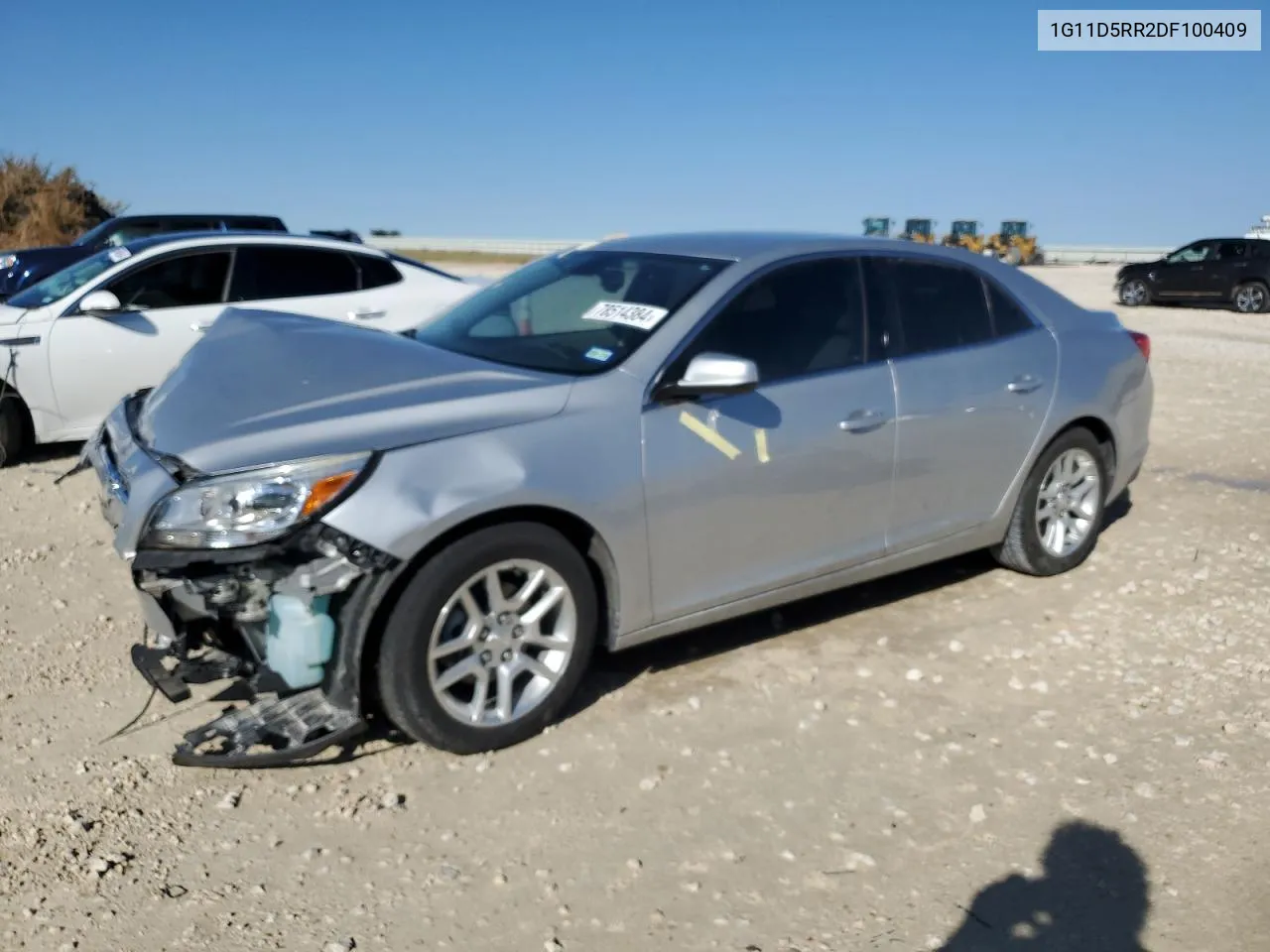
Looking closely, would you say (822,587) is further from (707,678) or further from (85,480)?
(85,480)

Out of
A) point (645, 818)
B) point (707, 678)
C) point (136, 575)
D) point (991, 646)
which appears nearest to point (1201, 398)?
point (991, 646)

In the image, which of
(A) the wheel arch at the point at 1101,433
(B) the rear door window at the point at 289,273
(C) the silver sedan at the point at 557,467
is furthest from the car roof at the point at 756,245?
(B) the rear door window at the point at 289,273

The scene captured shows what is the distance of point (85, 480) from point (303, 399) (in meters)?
3.96

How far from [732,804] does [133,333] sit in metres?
5.79

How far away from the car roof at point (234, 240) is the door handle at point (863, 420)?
17.4ft

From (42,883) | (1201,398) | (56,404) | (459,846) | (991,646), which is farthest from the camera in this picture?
(1201,398)

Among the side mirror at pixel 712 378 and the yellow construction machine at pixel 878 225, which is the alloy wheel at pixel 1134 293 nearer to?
the side mirror at pixel 712 378

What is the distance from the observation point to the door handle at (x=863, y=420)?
4.29 m

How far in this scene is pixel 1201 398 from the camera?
10.8 metres

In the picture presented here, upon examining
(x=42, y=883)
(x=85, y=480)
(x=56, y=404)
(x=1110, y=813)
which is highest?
(x=56, y=404)

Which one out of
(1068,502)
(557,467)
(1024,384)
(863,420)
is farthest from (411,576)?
(1068,502)

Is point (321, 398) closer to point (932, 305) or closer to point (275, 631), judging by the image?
point (275, 631)

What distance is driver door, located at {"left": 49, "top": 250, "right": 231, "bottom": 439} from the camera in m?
7.23

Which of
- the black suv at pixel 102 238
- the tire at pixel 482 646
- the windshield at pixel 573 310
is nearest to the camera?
the tire at pixel 482 646
